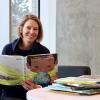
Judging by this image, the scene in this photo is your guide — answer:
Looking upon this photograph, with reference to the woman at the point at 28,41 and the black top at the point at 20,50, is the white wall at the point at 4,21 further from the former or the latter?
the black top at the point at 20,50

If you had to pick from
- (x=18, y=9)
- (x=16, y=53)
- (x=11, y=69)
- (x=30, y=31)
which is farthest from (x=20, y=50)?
(x=18, y=9)

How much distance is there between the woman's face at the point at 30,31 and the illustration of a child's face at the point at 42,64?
1.67 ft

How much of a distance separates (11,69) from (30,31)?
0.55m

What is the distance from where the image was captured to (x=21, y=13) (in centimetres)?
362

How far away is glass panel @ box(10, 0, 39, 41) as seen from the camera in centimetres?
350

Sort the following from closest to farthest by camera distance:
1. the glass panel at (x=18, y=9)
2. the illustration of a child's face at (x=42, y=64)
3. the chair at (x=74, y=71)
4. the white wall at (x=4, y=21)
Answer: the illustration of a child's face at (x=42, y=64), the chair at (x=74, y=71), the white wall at (x=4, y=21), the glass panel at (x=18, y=9)

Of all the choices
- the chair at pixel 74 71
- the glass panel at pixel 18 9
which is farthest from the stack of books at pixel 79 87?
the glass panel at pixel 18 9

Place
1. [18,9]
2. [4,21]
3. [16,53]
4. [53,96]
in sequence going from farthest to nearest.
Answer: [18,9] < [4,21] < [16,53] < [53,96]

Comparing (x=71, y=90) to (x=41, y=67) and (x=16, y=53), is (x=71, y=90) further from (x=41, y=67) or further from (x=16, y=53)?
(x=16, y=53)

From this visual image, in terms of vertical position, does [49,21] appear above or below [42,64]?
above

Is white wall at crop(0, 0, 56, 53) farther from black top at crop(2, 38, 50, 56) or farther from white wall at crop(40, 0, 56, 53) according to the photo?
black top at crop(2, 38, 50, 56)

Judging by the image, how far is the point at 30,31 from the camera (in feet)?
8.30

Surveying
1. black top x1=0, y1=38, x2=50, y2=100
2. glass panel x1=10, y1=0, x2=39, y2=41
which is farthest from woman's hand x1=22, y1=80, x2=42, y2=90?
glass panel x1=10, y1=0, x2=39, y2=41

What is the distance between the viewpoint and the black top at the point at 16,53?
2.31 metres
